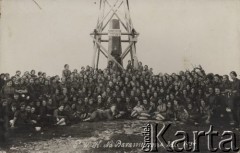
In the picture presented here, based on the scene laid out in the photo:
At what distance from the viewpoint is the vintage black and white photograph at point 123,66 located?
3.61 m

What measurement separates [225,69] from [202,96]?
389mm

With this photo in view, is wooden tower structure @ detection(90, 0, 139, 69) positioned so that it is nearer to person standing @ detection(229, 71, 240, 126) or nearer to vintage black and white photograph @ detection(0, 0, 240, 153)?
vintage black and white photograph @ detection(0, 0, 240, 153)

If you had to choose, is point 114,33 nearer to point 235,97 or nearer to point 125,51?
point 125,51

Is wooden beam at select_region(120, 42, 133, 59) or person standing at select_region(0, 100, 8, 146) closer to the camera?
person standing at select_region(0, 100, 8, 146)

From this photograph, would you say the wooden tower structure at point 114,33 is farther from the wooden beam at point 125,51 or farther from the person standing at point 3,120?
the person standing at point 3,120

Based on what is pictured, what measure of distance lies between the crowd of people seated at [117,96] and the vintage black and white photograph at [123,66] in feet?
0.04

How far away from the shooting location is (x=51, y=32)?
12.2 ft

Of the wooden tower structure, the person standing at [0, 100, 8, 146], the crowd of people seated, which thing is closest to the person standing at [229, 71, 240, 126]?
the crowd of people seated

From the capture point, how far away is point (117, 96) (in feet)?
12.1

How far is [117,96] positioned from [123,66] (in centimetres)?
34

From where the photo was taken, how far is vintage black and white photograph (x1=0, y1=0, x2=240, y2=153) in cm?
361

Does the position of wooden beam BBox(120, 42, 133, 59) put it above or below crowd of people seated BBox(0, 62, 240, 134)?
above

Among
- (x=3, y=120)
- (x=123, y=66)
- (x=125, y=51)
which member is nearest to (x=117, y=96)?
(x=123, y=66)

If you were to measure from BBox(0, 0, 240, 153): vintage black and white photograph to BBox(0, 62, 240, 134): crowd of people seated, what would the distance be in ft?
0.04
